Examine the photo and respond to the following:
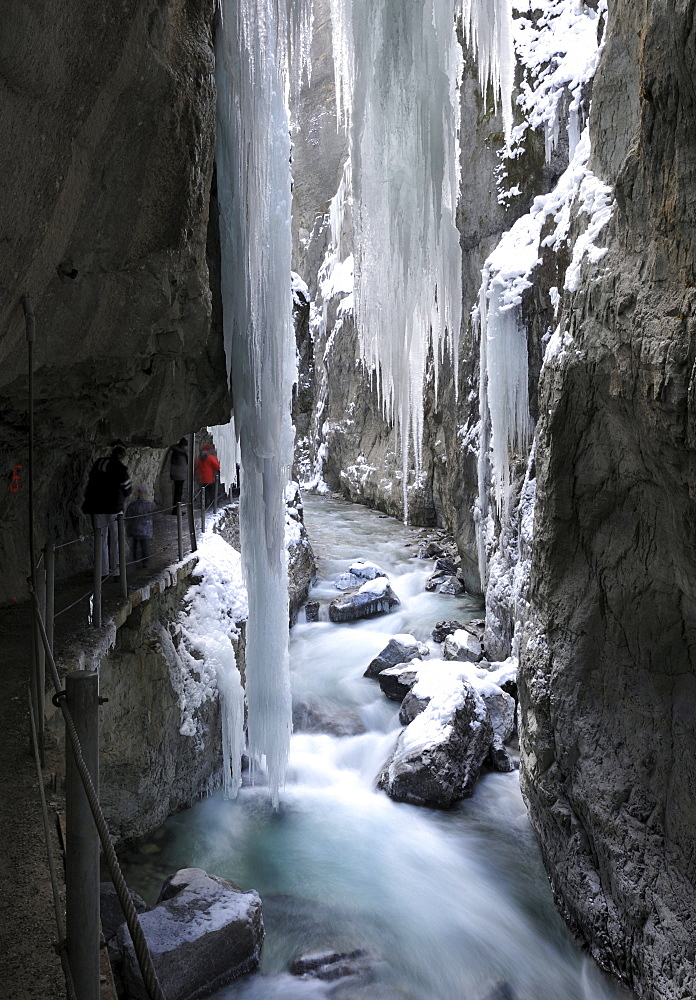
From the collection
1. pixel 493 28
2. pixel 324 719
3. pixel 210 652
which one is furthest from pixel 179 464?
pixel 493 28

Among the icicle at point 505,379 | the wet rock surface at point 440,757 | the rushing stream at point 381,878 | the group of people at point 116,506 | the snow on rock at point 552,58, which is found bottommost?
the rushing stream at point 381,878

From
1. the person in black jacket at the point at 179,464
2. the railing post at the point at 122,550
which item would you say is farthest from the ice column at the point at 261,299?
the railing post at the point at 122,550

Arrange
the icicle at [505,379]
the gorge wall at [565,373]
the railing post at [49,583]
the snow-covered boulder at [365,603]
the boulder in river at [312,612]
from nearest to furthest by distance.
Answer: the gorge wall at [565,373], the railing post at [49,583], the icicle at [505,379], the snow-covered boulder at [365,603], the boulder in river at [312,612]

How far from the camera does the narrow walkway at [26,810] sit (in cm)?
196

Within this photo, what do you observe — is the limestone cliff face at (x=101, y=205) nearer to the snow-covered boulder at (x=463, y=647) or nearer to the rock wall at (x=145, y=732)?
the rock wall at (x=145, y=732)

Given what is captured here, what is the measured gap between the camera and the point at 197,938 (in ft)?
16.5

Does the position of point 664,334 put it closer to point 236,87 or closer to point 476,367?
point 236,87

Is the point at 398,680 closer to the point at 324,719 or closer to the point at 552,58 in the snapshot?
the point at 324,719

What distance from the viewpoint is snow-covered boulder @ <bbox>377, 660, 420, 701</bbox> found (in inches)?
417

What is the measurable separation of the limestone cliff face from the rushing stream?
3905mm

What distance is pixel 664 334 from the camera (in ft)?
12.6

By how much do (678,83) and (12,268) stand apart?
3.77m

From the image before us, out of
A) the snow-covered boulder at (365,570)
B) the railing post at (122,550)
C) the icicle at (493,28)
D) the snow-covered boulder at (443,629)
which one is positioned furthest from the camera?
the snow-covered boulder at (365,570)

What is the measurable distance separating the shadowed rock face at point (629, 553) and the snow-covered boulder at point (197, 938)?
2847mm
